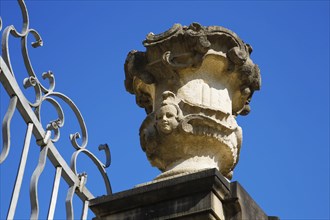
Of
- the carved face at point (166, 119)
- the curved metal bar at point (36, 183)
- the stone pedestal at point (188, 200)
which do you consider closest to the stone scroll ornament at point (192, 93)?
the carved face at point (166, 119)

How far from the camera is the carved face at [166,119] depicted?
4.95 metres

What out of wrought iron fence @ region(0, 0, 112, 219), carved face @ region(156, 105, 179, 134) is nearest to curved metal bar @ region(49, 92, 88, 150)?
wrought iron fence @ region(0, 0, 112, 219)

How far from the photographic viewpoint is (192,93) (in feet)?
16.9

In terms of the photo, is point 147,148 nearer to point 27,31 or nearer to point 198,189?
point 198,189

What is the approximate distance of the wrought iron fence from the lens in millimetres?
4992

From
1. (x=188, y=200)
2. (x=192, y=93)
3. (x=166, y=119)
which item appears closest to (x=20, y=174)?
(x=166, y=119)

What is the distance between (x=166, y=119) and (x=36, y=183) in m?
1.02

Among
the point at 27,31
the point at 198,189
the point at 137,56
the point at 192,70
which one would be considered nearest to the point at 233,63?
the point at 192,70

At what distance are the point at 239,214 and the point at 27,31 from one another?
7.27 ft

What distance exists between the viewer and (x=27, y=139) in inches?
200

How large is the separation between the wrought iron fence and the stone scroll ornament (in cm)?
67

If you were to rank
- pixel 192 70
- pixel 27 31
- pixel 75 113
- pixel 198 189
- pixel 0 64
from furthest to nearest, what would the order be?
1. pixel 75 113
2. pixel 27 31
3. pixel 192 70
4. pixel 0 64
5. pixel 198 189

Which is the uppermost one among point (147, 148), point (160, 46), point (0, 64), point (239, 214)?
point (160, 46)

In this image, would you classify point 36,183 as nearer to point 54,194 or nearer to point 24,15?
point 54,194
